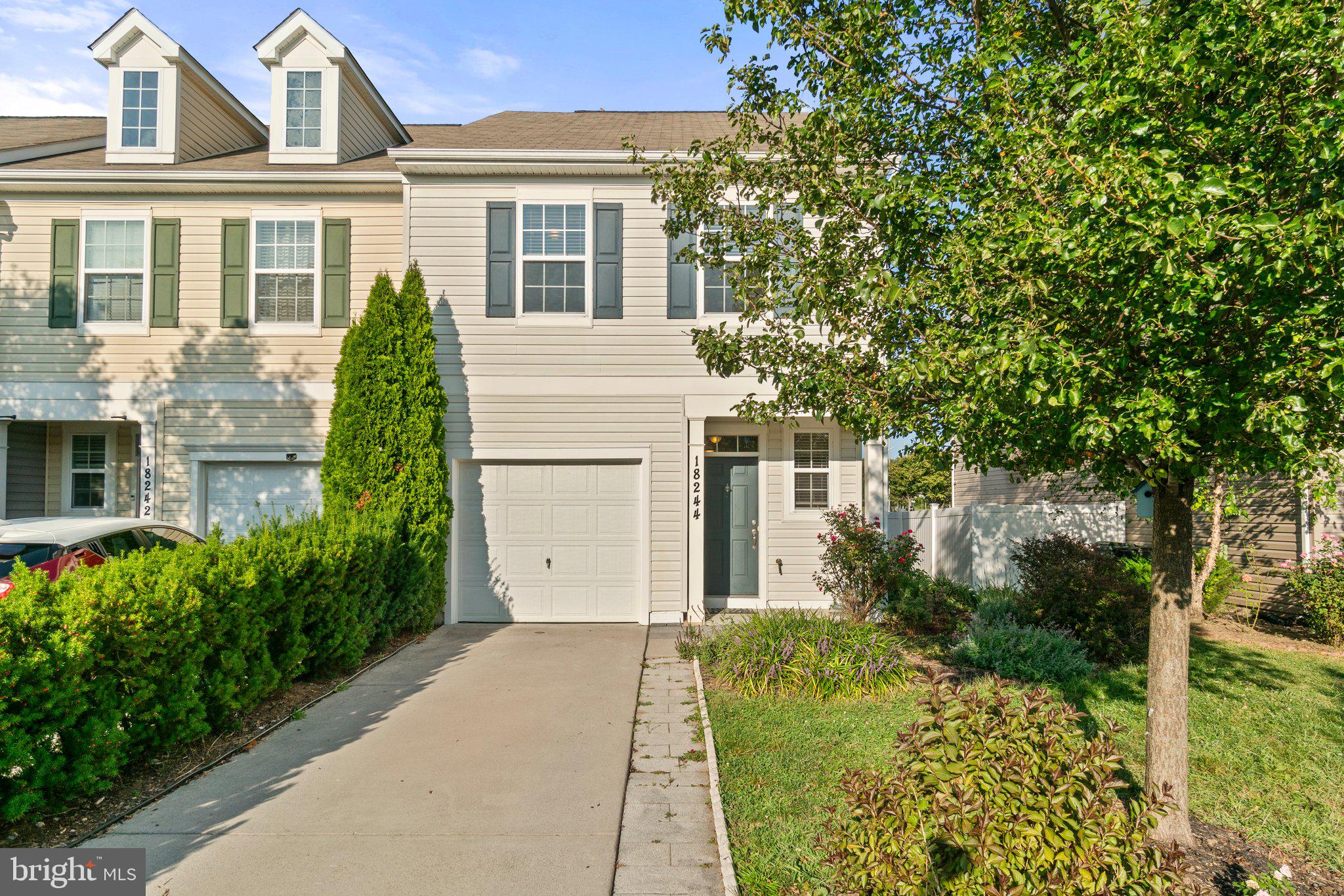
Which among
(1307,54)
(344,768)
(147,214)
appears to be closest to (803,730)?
(344,768)

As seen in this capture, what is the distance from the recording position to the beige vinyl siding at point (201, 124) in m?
11.5

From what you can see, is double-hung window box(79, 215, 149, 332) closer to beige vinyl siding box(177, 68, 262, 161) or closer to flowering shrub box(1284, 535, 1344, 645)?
beige vinyl siding box(177, 68, 262, 161)

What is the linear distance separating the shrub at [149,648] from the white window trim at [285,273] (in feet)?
15.4

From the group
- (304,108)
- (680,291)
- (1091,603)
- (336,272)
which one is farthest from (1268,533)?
(304,108)

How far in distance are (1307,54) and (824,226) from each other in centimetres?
268

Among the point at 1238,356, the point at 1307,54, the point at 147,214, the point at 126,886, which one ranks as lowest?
the point at 126,886

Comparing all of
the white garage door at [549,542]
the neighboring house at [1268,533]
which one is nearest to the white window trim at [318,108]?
the white garage door at [549,542]

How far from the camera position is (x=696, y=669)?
7434mm

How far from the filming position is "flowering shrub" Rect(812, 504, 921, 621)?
9.30m

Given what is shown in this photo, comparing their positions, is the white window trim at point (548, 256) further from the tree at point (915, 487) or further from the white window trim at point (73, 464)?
the tree at point (915, 487)

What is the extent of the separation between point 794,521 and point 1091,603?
3919 millimetres

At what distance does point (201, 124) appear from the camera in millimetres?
11891

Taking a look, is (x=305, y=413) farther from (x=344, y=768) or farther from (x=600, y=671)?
(x=344, y=768)

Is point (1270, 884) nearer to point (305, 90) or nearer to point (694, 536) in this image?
point (694, 536)
